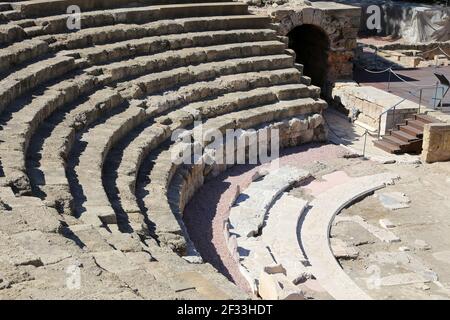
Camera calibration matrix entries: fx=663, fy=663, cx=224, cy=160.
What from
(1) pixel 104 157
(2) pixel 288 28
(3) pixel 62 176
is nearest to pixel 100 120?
(1) pixel 104 157

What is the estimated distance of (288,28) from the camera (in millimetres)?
16906

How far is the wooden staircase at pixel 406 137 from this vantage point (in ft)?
47.5

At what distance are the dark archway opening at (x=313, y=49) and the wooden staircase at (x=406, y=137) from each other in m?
3.66

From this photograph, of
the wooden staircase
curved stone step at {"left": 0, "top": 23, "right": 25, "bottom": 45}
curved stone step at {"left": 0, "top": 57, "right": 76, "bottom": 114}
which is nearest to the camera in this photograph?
curved stone step at {"left": 0, "top": 57, "right": 76, "bottom": 114}

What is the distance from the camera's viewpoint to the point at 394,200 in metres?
12.0

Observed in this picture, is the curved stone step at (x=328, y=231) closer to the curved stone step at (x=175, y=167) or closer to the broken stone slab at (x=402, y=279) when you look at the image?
the broken stone slab at (x=402, y=279)

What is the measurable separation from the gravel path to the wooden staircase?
1110mm

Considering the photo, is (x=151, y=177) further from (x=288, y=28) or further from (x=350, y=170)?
(x=288, y=28)

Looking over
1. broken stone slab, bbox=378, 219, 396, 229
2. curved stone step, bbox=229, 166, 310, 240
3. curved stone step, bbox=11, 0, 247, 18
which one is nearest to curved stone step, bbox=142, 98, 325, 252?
curved stone step, bbox=229, 166, 310, 240

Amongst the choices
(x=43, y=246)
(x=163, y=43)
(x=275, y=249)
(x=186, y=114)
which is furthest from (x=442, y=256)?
(x=163, y=43)

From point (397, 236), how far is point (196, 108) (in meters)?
4.52

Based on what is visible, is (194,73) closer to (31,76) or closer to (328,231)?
(31,76)

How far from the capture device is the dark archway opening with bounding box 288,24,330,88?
59.3ft

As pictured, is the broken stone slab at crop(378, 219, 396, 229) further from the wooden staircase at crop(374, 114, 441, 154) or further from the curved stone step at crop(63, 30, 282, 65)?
the curved stone step at crop(63, 30, 282, 65)
